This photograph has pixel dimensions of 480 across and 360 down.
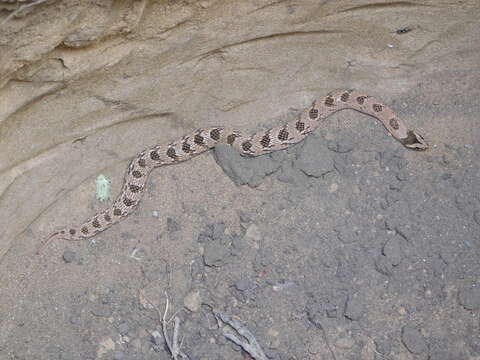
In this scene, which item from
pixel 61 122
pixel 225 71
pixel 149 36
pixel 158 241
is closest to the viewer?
pixel 149 36

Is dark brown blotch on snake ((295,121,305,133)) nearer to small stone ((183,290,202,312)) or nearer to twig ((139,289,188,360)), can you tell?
small stone ((183,290,202,312))

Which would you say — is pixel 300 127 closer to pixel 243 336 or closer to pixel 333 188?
pixel 333 188

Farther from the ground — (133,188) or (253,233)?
(133,188)

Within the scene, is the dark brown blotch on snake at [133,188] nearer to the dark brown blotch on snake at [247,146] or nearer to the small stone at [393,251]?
the dark brown blotch on snake at [247,146]

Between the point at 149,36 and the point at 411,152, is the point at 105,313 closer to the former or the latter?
the point at 149,36

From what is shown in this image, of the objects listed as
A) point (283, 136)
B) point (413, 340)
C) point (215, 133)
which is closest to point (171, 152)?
point (215, 133)

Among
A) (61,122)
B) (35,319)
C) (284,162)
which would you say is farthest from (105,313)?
(284,162)
